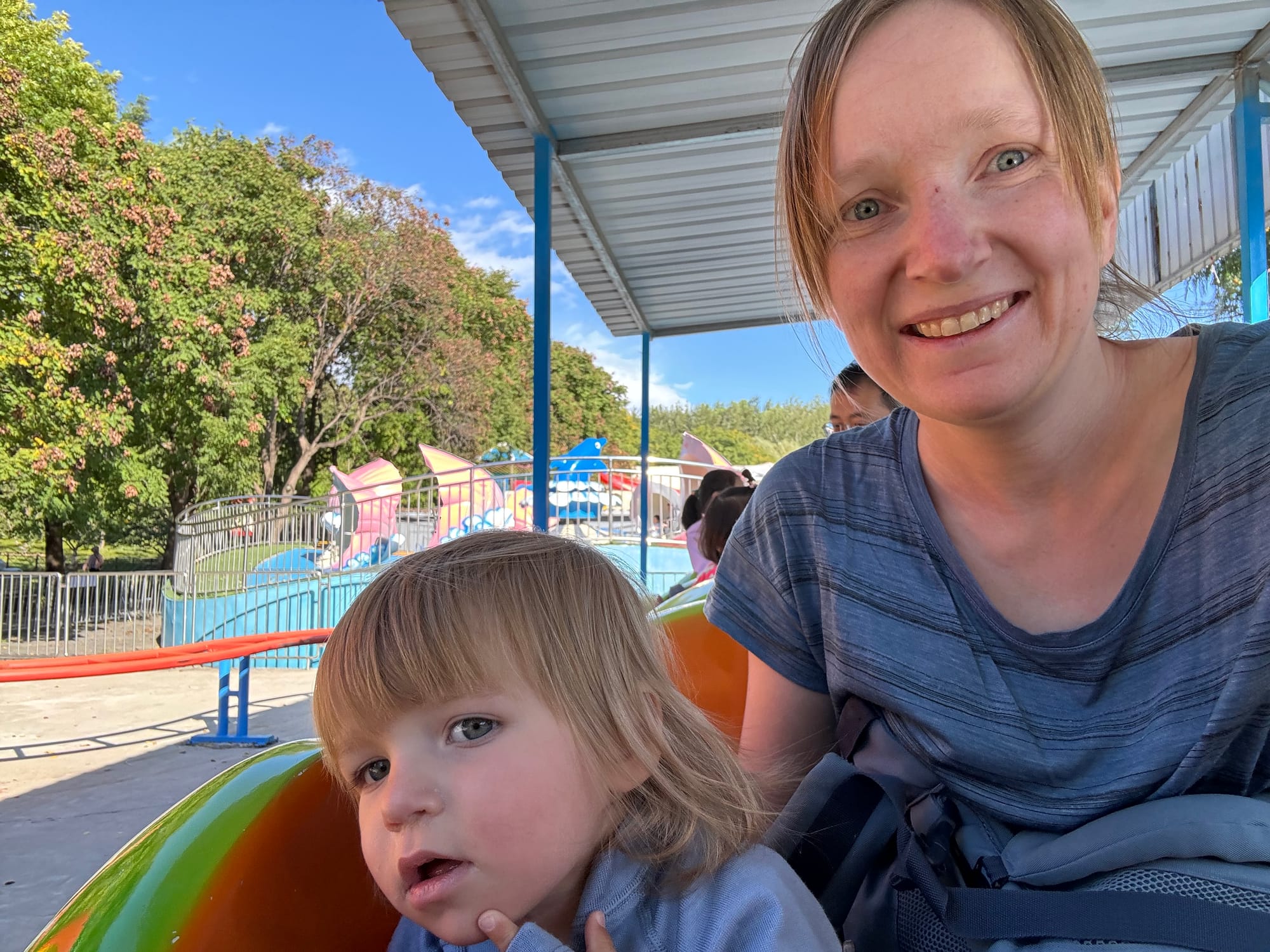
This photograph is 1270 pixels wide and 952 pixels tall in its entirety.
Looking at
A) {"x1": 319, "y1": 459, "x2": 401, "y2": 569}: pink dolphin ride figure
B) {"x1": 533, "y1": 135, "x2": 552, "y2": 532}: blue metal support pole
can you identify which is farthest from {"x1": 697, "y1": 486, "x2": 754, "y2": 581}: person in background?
{"x1": 319, "y1": 459, "x2": 401, "y2": 569}: pink dolphin ride figure

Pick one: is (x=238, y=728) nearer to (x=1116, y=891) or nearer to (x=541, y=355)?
(x=541, y=355)

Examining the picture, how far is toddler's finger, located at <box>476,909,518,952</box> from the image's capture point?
758 mm

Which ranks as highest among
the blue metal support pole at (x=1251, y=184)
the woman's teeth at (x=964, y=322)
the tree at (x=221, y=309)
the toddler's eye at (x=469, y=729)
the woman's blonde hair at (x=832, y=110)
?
the tree at (x=221, y=309)

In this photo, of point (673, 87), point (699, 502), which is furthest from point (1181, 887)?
point (699, 502)

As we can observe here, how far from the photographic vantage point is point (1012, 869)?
81 cm

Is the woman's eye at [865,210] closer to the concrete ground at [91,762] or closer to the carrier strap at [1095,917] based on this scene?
the carrier strap at [1095,917]

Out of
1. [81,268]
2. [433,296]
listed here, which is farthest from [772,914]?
[433,296]

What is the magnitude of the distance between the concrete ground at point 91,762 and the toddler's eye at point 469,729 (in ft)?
9.51

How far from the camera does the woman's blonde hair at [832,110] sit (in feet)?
2.85

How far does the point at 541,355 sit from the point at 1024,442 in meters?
3.18

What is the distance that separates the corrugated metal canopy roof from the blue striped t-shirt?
1.98m

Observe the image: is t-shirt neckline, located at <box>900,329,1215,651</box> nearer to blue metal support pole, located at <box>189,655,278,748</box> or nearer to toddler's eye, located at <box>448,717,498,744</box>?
toddler's eye, located at <box>448,717,498,744</box>

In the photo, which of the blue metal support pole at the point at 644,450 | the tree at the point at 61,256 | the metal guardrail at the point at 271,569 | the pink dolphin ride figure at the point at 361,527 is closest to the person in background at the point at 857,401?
the blue metal support pole at the point at 644,450

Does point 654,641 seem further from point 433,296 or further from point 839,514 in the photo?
point 433,296
